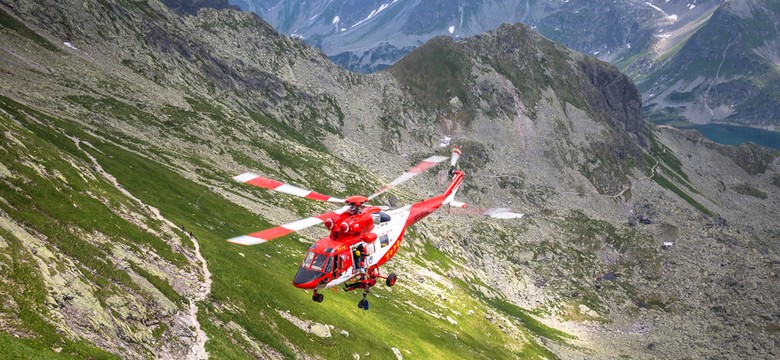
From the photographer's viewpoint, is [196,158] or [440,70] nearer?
[196,158]

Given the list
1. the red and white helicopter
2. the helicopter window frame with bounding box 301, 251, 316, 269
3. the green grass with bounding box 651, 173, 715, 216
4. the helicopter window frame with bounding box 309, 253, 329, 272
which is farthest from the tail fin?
the green grass with bounding box 651, 173, 715, 216

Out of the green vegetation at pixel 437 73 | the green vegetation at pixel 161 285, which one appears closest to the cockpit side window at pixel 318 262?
the green vegetation at pixel 161 285

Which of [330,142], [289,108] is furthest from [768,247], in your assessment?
[289,108]

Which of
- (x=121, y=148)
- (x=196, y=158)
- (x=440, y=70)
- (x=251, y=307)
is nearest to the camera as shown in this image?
(x=251, y=307)

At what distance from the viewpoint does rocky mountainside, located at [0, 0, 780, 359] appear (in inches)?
1192

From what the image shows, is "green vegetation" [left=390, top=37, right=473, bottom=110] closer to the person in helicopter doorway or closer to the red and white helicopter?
the red and white helicopter

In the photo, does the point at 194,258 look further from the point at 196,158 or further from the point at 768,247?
the point at 768,247

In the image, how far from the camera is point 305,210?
83.4 metres

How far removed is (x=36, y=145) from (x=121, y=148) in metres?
29.5

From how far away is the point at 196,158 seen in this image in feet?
275

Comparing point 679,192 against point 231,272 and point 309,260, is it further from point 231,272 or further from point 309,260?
point 309,260

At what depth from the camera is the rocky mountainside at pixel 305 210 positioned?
99.3 ft

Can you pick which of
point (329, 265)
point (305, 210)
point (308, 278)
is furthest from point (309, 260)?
point (305, 210)

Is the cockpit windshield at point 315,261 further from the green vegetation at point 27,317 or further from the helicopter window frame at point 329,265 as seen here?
the green vegetation at point 27,317
